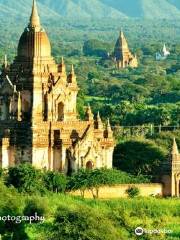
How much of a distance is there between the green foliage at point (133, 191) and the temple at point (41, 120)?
237cm

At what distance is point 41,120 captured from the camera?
43.1 metres

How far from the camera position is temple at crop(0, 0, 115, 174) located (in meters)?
42.8

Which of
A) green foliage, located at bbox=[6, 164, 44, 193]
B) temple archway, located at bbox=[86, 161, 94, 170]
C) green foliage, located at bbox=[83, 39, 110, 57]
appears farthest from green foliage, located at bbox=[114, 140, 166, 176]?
green foliage, located at bbox=[83, 39, 110, 57]

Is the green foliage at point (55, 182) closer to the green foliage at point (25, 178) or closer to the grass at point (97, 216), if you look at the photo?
the green foliage at point (25, 178)

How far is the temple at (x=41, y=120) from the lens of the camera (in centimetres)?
4284

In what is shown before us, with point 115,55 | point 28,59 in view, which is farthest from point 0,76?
point 115,55

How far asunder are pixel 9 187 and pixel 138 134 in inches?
656

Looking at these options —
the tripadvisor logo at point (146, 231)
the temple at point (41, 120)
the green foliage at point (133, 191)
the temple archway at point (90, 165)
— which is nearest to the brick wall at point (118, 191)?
the green foliage at point (133, 191)

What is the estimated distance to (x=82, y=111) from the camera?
2343 inches

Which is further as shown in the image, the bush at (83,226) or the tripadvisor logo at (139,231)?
the tripadvisor logo at (139,231)

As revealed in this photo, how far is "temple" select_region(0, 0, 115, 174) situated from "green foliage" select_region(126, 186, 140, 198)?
2.37 metres

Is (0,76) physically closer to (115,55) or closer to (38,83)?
(38,83)

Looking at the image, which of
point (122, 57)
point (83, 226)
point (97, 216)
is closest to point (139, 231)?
point (97, 216)

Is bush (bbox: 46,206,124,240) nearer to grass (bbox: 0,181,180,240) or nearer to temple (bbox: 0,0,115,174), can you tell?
grass (bbox: 0,181,180,240)
